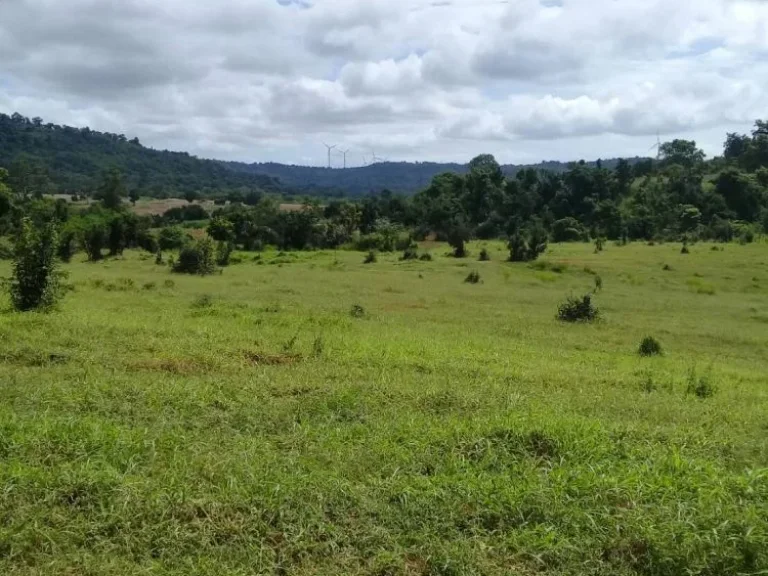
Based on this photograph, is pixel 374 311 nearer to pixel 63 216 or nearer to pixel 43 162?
pixel 63 216

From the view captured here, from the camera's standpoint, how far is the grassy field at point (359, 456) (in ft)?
16.3

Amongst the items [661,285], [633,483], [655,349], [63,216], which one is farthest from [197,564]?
[63,216]

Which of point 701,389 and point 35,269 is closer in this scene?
point 701,389

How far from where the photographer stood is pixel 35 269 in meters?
17.2

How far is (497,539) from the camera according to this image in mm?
5168

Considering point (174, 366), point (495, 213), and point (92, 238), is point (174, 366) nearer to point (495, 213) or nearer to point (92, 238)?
point (92, 238)

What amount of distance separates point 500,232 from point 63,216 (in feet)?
138

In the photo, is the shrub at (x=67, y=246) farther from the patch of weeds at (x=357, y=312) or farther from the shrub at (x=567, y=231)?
the shrub at (x=567, y=231)

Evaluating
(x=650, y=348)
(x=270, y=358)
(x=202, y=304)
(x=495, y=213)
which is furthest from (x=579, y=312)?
(x=495, y=213)

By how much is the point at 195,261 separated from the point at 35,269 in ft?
64.9

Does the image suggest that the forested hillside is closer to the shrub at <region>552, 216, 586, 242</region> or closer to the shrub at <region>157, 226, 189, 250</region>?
the shrub at <region>157, 226, 189, 250</region>

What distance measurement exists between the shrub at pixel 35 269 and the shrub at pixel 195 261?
18.8 m

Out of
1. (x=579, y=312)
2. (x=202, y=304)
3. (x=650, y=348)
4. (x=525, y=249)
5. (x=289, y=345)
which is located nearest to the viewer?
(x=289, y=345)

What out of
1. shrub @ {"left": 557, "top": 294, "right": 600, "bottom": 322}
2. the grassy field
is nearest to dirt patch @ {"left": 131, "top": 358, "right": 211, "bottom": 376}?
the grassy field
